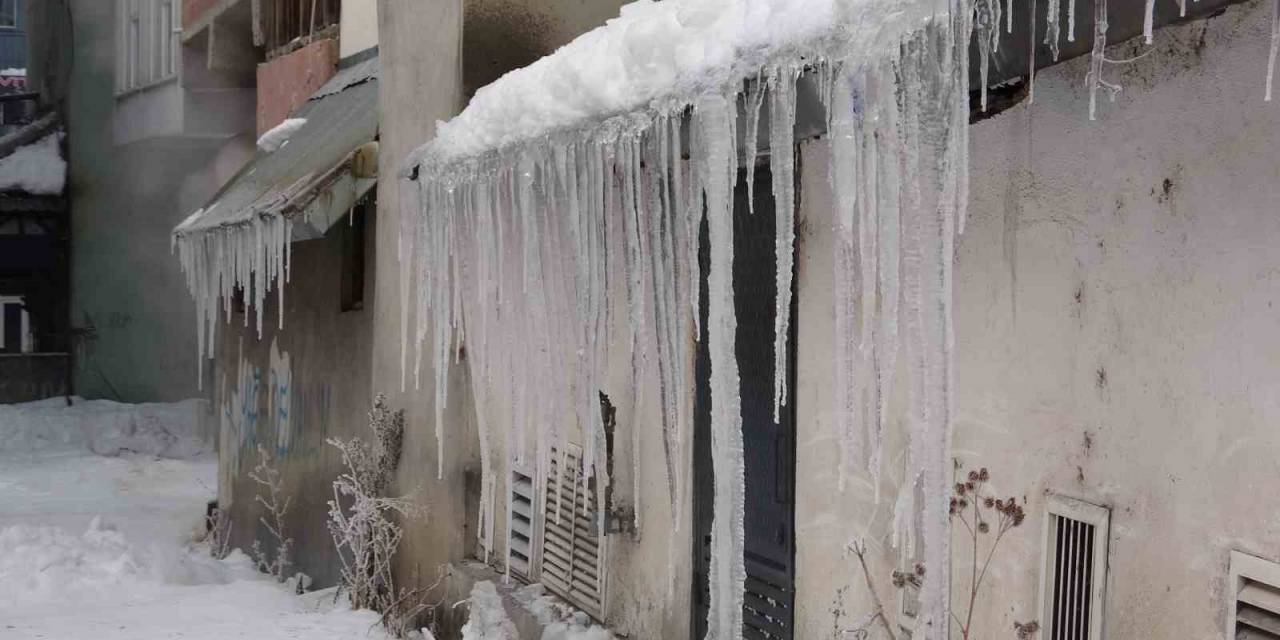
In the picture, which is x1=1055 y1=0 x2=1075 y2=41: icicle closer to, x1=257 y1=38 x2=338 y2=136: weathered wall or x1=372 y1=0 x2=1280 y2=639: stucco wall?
x1=372 y1=0 x2=1280 y2=639: stucco wall

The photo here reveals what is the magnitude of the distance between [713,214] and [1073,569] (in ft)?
4.87

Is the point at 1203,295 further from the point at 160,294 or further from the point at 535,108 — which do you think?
the point at 160,294

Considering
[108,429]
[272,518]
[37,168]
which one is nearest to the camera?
[272,518]

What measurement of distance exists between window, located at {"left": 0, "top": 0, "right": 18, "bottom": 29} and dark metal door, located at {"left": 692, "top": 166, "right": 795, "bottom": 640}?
2689 centimetres

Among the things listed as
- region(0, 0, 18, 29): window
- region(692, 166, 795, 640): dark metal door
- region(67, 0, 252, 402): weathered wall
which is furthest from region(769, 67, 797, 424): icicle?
region(0, 0, 18, 29): window

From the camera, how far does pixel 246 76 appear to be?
16453 millimetres

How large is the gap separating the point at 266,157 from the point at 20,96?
41.4ft

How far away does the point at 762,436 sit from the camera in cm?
596

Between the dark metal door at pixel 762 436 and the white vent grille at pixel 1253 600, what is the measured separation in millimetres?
2281

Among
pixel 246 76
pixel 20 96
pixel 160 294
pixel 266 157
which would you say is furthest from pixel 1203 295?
pixel 20 96

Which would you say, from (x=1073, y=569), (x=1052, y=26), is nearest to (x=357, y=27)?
(x=1073, y=569)

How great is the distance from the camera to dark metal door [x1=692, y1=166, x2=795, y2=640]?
5784mm

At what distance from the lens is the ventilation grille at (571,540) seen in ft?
24.4

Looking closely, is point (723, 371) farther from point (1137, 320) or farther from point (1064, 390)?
point (1137, 320)
